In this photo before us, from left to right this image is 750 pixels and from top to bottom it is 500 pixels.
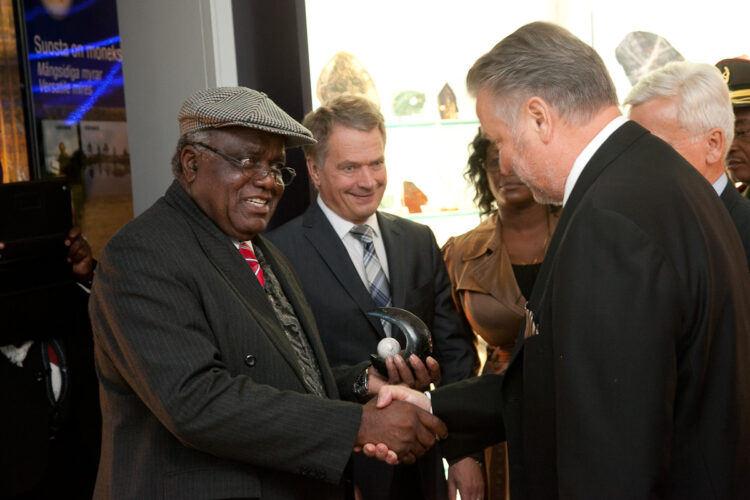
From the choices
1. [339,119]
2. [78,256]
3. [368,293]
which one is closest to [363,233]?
[368,293]

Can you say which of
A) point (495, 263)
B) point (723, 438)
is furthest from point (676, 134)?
point (723, 438)

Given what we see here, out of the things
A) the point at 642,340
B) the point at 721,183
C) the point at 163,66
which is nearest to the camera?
the point at 642,340

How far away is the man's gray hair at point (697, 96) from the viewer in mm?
2723

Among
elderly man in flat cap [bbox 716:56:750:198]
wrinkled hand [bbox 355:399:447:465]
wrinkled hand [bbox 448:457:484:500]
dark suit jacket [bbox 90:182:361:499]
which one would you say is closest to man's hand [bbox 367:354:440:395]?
wrinkled hand [bbox 355:399:447:465]

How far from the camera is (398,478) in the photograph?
8.95ft

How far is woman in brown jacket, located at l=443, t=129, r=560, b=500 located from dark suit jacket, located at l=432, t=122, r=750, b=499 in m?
1.48

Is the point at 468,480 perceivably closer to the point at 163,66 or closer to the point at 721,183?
the point at 721,183

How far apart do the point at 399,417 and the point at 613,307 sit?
93 cm

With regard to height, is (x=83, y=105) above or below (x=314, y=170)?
above

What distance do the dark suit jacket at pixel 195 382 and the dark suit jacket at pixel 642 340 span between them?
59cm

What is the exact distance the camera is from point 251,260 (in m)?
2.25

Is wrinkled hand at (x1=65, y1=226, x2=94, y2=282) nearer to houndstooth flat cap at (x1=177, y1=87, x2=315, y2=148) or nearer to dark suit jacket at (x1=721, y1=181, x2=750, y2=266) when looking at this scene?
houndstooth flat cap at (x1=177, y1=87, x2=315, y2=148)

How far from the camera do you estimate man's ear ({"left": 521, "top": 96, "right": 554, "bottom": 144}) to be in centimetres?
173

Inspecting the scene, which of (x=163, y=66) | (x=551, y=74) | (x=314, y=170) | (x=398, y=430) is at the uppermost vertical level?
(x=163, y=66)
